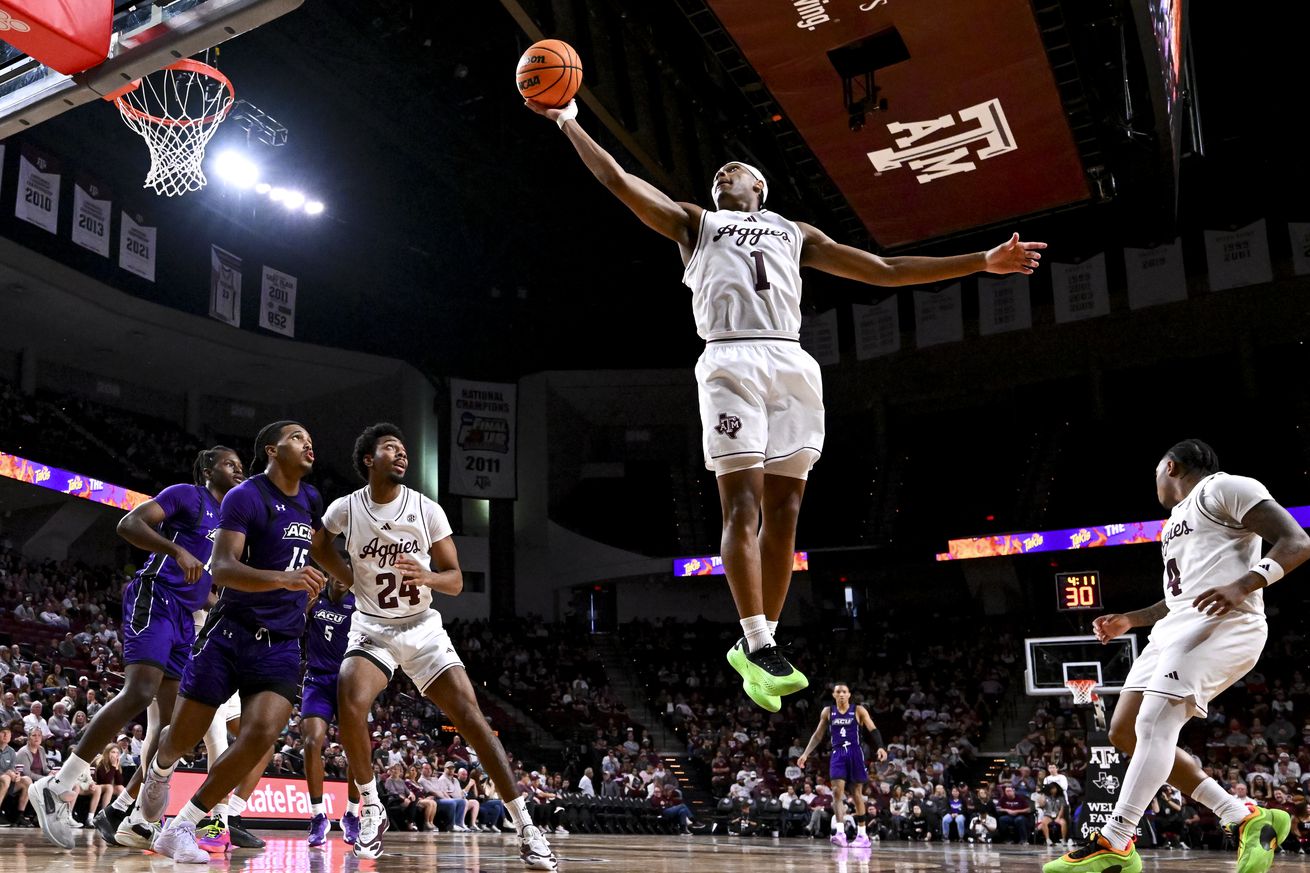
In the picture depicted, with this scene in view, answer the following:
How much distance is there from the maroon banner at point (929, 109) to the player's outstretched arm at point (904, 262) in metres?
6.90

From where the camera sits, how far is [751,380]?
480 cm

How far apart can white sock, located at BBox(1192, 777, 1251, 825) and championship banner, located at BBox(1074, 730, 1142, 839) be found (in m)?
5.17

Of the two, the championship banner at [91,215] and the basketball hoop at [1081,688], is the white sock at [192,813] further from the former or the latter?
the championship banner at [91,215]

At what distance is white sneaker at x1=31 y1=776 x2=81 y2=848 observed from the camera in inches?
259

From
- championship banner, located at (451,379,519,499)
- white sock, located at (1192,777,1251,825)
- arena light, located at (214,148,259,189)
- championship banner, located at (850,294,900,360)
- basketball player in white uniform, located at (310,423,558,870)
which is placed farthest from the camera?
championship banner, located at (451,379,519,499)

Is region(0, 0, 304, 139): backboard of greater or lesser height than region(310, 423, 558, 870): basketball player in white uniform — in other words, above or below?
above

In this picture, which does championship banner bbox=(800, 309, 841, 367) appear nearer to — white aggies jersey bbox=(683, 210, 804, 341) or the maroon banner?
the maroon banner

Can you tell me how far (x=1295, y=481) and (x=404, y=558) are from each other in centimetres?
2430

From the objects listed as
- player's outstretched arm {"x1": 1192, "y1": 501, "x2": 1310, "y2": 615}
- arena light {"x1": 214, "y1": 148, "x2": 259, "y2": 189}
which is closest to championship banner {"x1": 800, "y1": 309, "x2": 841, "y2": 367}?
arena light {"x1": 214, "y1": 148, "x2": 259, "y2": 189}

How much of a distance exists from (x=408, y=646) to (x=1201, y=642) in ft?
12.6

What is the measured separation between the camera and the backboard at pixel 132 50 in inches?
259

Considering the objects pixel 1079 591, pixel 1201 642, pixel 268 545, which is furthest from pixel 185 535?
pixel 1079 591

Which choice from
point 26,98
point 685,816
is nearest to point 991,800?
point 685,816

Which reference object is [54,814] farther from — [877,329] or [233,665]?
[877,329]
